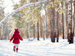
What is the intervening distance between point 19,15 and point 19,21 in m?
1.25

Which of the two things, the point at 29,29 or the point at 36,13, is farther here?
the point at 29,29

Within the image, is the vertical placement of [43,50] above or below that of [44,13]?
below

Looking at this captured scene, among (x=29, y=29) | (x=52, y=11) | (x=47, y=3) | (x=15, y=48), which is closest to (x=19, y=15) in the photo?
(x=29, y=29)

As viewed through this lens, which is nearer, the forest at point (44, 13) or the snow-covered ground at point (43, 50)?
the snow-covered ground at point (43, 50)

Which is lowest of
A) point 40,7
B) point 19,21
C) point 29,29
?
point 29,29

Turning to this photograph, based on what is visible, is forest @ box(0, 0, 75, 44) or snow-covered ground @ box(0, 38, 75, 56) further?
forest @ box(0, 0, 75, 44)

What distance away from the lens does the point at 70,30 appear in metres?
13.6

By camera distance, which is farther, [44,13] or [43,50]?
[44,13]

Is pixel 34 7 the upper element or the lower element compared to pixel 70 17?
upper

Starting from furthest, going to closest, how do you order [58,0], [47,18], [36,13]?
[47,18] → [36,13] → [58,0]

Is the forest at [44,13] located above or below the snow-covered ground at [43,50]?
above

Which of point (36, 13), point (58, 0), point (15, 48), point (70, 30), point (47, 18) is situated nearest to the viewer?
point (15, 48)

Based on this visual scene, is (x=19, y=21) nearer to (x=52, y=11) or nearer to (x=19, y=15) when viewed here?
(x=19, y=15)

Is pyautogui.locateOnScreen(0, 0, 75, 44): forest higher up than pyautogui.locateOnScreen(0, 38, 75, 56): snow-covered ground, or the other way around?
pyautogui.locateOnScreen(0, 0, 75, 44): forest
